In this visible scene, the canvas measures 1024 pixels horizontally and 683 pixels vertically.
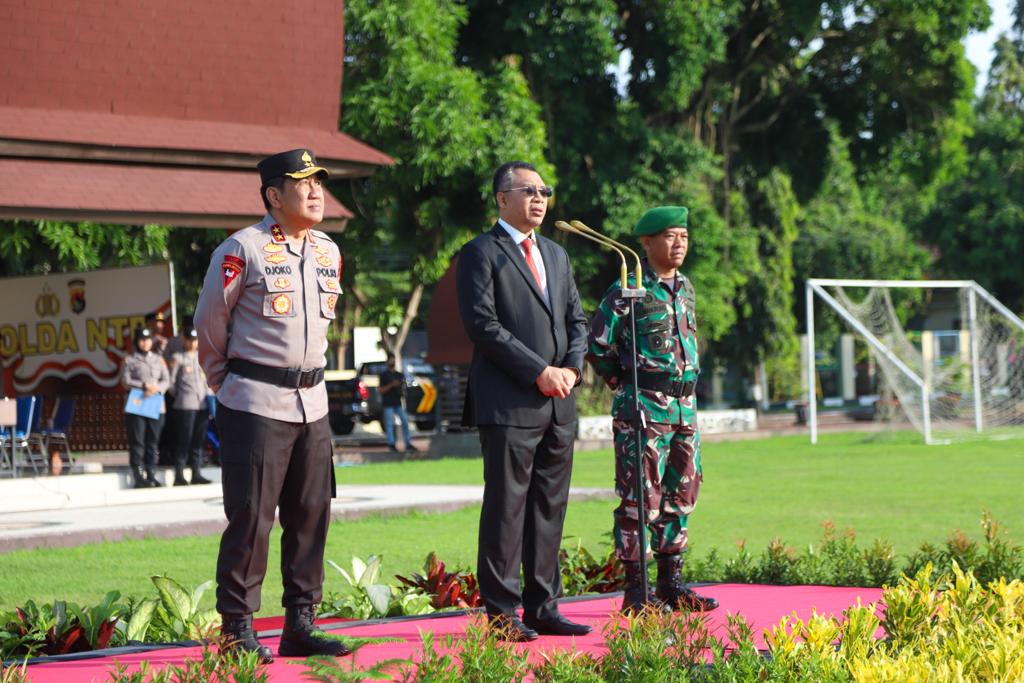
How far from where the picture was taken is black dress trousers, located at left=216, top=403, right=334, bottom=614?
5.94 metres

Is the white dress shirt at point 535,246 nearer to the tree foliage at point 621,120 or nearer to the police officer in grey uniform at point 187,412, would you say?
the police officer in grey uniform at point 187,412

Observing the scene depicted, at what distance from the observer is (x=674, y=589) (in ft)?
24.0

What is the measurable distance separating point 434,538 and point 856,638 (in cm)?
772

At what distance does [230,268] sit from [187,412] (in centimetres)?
1269

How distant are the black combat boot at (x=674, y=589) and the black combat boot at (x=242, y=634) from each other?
2132mm

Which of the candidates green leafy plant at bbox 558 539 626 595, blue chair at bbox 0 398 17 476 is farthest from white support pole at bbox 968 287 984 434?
green leafy plant at bbox 558 539 626 595

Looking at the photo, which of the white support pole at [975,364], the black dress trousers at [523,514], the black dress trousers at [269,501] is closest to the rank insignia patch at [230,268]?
the black dress trousers at [269,501]

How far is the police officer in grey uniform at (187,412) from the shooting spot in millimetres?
18203

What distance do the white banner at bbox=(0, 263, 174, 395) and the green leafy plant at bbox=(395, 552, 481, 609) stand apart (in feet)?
41.1

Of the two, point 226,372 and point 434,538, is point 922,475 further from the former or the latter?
point 226,372

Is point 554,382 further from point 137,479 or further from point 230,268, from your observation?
point 137,479

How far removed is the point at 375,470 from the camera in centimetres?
2236

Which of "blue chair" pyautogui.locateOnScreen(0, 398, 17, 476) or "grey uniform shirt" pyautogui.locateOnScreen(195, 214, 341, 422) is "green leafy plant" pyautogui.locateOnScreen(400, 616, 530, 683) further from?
"blue chair" pyautogui.locateOnScreen(0, 398, 17, 476)

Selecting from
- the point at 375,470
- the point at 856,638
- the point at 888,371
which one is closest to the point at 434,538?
the point at 856,638
